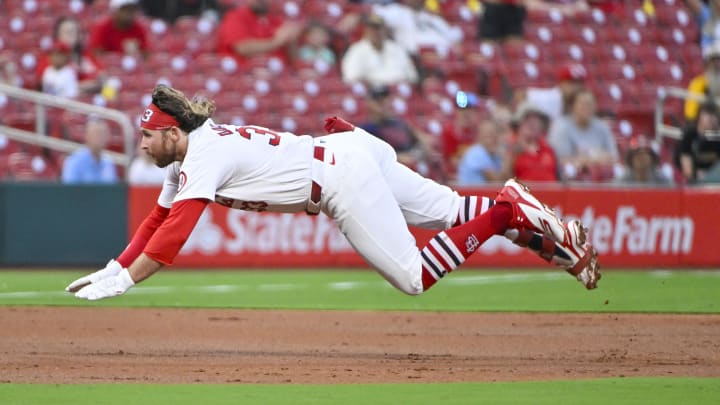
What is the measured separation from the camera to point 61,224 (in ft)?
46.5

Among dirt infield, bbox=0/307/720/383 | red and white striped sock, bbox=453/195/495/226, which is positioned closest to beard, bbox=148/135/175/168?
dirt infield, bbox=0/307/720/383

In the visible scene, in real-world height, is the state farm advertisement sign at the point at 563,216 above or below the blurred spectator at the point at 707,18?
below

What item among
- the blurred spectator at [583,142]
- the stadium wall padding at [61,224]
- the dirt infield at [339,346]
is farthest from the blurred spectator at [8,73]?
the blurred spectator at [583,142]

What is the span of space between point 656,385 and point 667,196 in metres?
8.74

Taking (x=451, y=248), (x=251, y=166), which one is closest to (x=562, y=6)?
(x=451, y=248)

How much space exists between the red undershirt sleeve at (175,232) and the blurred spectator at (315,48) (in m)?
9.97

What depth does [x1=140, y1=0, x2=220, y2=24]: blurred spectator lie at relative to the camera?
1725cm

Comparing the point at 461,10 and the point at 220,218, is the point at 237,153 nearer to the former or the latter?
the point at 220,218

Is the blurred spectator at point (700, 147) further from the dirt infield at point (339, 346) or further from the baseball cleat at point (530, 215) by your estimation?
the baseball cleat at point (530, 215)

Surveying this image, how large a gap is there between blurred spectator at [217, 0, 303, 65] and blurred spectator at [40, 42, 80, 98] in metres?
2.04

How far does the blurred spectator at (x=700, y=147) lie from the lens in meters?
15.6

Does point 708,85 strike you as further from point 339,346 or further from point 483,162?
point 339,346

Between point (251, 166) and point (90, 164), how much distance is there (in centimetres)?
746

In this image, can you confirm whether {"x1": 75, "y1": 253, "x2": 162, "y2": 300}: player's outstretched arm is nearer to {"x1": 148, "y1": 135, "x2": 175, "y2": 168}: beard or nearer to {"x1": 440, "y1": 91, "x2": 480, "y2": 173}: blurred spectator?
{"x1": 148, "y1": 135, "x2": 175, "y2": 168}: beard
